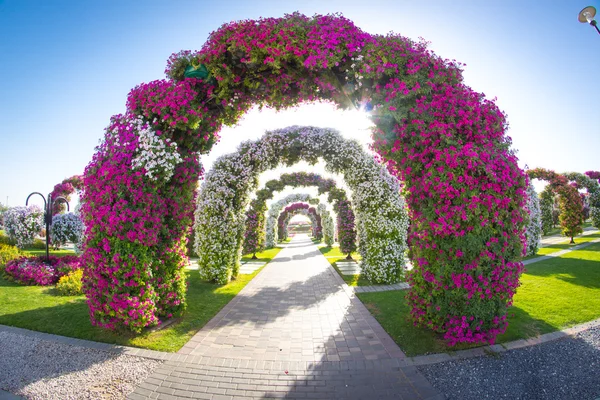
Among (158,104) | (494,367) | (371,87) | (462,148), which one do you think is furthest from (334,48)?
(494,367)

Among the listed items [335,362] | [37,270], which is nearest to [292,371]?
[335,362]

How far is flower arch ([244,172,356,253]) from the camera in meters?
14.5

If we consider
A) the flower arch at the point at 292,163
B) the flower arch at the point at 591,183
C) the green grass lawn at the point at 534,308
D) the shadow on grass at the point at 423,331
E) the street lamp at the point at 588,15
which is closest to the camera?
the shadow on grass at the point at 423,331

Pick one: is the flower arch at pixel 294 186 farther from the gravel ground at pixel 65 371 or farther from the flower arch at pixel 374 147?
the gravel ground at pixel 65 371

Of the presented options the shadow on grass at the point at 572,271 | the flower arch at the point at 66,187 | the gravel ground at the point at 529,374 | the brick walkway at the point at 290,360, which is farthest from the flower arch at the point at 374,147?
the flower arch at the point at 66,187

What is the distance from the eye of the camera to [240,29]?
177 inches

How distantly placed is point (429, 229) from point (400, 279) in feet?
17.3

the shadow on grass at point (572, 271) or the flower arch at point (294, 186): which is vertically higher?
the flower arch at point (294, 186)

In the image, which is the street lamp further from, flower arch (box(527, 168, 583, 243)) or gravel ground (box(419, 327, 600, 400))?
flower arch (box(527, 168, 583, 243))

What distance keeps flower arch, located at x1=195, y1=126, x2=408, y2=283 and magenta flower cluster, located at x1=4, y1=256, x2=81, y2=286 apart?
4.03 meters

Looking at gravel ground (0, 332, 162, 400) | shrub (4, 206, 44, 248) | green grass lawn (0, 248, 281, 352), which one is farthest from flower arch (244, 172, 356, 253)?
gravel ground (0, 332, 162, 400)

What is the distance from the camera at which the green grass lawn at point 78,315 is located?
4547 mm

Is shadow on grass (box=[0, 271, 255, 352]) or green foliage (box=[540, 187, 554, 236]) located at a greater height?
green foliage (box=[540, 187, 554, 236])

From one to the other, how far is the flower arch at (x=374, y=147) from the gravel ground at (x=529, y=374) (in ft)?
1.37
